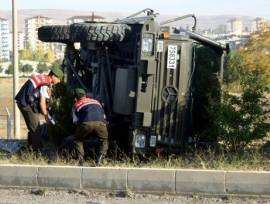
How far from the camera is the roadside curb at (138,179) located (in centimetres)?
792

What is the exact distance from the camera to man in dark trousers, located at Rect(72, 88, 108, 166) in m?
9.36

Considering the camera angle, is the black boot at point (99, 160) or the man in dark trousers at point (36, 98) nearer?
the black boot at point (99, 160)

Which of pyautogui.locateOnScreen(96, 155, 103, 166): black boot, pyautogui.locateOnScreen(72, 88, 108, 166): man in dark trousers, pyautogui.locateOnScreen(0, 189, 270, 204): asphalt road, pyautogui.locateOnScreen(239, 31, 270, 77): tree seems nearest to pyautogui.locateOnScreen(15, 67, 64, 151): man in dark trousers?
pyautogui.locateOnScreen(72, 88, 108, 166): man in dark trousers

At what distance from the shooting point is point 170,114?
1004cm

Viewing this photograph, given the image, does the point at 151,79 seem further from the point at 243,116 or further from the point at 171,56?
the point at 243,116

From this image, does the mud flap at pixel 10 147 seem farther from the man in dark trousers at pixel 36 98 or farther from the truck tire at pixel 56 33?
the truck tire at pixel 56 33

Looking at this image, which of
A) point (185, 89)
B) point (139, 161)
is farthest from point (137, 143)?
point (185, 89)

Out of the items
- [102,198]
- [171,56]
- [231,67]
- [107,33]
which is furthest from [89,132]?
[231,67]

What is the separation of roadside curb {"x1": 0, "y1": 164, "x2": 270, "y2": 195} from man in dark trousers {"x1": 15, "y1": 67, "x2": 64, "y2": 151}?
174 centimetres

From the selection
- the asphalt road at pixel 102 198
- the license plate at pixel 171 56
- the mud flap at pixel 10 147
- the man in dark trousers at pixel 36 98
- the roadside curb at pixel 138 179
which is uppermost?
the license plate at pixel 171 56

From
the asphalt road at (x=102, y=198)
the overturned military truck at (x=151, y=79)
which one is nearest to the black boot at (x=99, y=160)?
the overturned military truck at (x=151, y=79)

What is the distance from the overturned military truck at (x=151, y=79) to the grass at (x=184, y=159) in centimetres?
24

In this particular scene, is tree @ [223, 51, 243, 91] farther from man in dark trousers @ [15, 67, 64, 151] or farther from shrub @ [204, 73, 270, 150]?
man in dark trousers @ [15, 67, 64, 151]

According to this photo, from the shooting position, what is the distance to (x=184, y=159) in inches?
378
